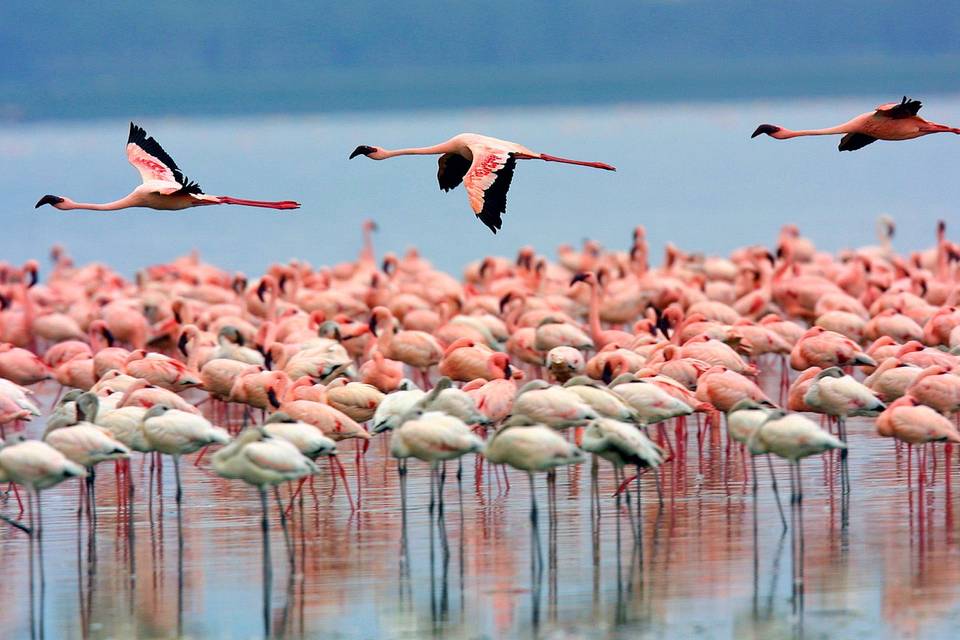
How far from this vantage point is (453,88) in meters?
93.9

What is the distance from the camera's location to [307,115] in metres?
95.8

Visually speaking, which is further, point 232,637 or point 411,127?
point 411,127

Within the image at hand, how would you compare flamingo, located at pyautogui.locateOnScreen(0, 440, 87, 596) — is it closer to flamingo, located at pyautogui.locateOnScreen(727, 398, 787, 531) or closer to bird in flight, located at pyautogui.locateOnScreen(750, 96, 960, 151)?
flamingo, located at pyautogui.locateOnScreen(727, 398, 787, 531)

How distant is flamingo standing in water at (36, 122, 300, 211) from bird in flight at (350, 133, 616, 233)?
120 cm

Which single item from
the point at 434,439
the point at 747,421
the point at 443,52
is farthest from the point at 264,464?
the point at 443,52

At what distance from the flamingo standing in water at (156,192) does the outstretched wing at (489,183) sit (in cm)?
165

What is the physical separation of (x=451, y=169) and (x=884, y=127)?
10.8 feet

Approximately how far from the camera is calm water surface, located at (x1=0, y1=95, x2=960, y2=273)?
143 ft

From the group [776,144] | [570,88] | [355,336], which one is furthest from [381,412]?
[570,88]

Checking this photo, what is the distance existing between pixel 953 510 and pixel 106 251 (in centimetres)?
3264

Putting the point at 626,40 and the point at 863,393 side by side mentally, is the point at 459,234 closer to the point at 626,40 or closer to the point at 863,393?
the point at 863,393

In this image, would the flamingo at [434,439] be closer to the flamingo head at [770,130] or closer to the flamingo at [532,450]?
the flamingo at [532,450]

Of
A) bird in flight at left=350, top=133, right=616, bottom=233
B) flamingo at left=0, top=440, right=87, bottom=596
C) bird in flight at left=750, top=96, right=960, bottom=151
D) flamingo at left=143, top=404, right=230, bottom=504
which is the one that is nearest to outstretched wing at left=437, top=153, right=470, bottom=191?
bird in flight at left=350, top=133, right=616, bottom=233

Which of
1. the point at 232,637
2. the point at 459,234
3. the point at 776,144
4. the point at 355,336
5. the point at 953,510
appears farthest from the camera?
the point at 776,144
